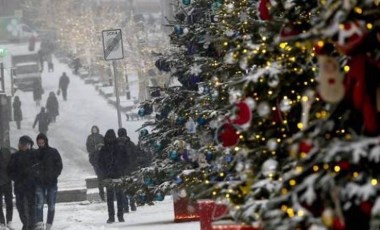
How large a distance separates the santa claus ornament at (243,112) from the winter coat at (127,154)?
49.2 ft

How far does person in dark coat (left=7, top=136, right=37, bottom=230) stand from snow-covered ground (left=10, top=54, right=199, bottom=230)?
0.81 meters

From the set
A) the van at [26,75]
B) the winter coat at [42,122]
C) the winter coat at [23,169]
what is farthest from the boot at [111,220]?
the van at [26,75]

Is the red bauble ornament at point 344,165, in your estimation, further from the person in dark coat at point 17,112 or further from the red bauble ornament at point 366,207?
the person in dark coat at point 17,112

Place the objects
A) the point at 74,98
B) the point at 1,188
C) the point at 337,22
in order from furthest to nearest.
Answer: the point at 74,98, the point at 1,188, the point at 337,22

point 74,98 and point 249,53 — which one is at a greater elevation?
point 249,53

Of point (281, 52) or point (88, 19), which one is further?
point (88, 19)

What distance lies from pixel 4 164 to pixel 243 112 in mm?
15048

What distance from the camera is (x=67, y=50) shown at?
90.4m

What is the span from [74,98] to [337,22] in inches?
2346

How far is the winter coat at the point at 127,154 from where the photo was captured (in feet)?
80.5

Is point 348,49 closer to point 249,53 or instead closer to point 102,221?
point 249,53

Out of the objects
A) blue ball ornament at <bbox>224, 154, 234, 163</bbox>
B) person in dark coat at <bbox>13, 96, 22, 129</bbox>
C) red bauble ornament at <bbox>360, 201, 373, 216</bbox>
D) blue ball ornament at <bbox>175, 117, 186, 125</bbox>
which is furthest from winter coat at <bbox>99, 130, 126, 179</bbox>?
person in dark coat at <bbox>13, 96, 22, 129</bbox>

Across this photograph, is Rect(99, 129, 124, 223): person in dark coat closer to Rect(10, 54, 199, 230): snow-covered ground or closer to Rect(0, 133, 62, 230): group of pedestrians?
Rect(10, 54, 199, 230): snow-covered ground

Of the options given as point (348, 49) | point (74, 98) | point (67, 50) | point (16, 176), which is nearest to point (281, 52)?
point (348, 49)
